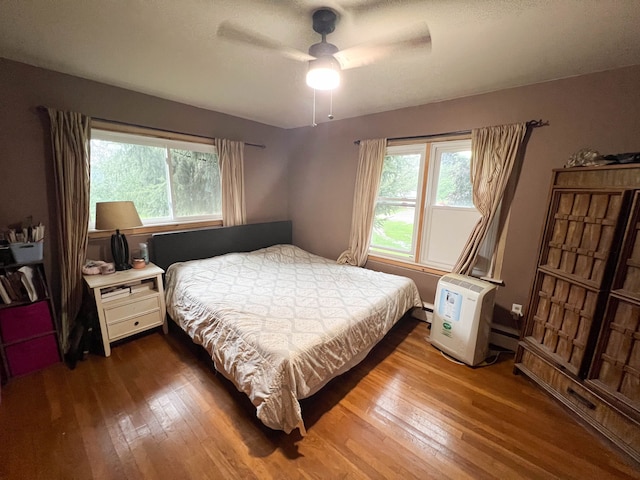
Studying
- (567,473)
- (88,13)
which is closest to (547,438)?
(567,473)

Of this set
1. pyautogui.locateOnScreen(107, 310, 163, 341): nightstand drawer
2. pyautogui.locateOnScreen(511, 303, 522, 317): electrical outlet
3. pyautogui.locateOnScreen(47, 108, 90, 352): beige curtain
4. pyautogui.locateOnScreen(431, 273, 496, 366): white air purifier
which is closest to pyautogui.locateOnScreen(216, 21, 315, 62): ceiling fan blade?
pyautogui.locateOnScreen(47, 108, 90, 352): beige curtain

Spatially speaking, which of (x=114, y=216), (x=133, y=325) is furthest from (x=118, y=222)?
(x=133, y=325)

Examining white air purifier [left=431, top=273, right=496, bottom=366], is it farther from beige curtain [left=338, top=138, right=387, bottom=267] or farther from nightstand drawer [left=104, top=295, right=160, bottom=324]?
nightstand drawer [left=104, top=295, right=160, bottom=324]

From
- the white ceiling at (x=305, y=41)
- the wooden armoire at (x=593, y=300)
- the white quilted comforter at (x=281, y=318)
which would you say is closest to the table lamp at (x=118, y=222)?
the white quilted comforter at (x=281, y=318)

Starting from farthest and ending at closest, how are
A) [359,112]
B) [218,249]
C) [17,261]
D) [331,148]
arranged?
1. [331,148]
2. [218,249]
3. [359,112]
4. [17,261]

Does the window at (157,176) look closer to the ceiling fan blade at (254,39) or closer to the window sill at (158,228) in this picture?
the window sill at (158,228)

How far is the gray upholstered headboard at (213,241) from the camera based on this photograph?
109 inches

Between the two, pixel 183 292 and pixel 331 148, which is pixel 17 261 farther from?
pixel 331 148

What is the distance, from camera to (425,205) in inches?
112

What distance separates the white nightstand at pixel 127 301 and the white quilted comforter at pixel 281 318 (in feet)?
0.49

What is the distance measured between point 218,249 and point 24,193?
1691mm

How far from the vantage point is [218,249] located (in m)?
3.23

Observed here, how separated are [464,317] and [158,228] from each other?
3229 mm

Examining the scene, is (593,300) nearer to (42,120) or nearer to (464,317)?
(464,317)
